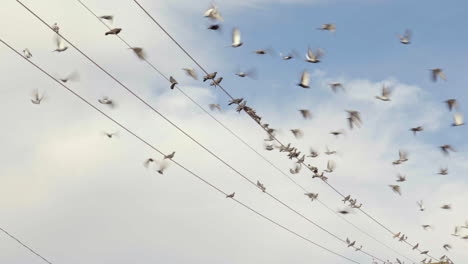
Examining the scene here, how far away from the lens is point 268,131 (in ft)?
88.4

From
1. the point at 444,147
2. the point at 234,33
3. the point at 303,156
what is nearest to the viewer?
the point at 234,33

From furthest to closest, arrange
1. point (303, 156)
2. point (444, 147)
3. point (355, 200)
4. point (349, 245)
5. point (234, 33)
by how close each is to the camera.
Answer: point (349, 245) → point (355, 200) → point (303, 156) → point (444, 147) → point (234, 33)

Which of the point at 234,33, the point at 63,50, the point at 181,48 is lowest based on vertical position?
the point at 63,50

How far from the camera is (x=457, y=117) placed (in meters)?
22.8

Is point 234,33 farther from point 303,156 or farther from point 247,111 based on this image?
point 303,156

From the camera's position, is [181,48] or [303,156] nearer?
[181,48]

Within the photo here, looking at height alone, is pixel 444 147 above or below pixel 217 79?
above

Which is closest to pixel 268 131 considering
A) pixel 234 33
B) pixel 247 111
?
pixel 247 111

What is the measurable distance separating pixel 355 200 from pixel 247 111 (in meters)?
12.3

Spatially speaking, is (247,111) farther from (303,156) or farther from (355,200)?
(355,200)

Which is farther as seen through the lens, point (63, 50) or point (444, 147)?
point (444, 147)

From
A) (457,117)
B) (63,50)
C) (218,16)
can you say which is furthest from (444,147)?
Answer: (63,50)

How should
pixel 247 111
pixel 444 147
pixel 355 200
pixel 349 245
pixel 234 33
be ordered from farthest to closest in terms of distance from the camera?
1. pixel 349 245
2. pixel 355 200
3. pixel 444 147
4. pixel 247 111
5. pixel 234 33

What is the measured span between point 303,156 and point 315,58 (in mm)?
7141
